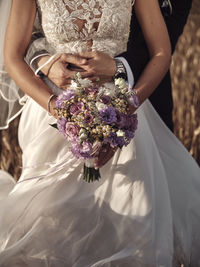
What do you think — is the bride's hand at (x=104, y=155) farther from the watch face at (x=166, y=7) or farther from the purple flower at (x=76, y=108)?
the watch face at (x=166, y=7)

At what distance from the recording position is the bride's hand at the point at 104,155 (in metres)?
2.46

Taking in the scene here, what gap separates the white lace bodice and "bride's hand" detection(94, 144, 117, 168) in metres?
0.51

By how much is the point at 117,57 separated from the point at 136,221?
0.81 meters

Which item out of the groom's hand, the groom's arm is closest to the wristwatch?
the groom's hand

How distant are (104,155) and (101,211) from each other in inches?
10.3

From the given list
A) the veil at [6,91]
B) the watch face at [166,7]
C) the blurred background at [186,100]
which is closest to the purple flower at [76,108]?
the veil at [6,91]

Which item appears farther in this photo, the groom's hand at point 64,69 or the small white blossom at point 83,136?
the groom's hand at point 64,69

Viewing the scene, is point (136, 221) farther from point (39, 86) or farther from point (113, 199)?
point (39, 86)

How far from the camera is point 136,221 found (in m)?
2.49

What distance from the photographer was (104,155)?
2502 mm

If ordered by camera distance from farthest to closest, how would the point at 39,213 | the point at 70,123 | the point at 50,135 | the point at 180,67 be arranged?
the point at 180,67 → the point at 50,135 → the point at 39,213 → the point at 70,123

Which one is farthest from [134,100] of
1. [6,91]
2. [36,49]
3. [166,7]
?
[166,7]

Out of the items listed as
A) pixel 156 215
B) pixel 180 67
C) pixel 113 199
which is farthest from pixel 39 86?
pixel 180 67

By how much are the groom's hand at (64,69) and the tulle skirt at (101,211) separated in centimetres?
25
